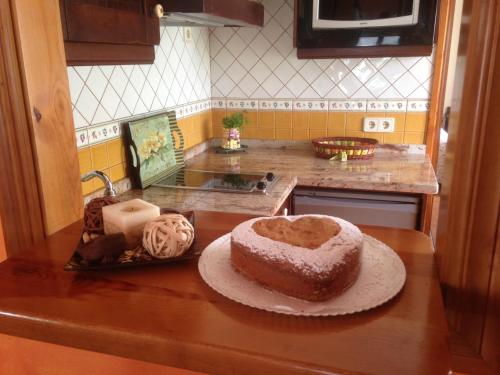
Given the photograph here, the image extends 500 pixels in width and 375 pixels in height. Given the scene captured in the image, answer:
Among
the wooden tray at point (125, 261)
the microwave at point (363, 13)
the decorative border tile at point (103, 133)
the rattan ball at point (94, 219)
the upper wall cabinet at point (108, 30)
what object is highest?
the microwave at point (363, 13)

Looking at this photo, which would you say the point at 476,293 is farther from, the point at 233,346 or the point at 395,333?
Result: the point at 233,346

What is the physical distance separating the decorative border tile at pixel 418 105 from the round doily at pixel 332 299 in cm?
175

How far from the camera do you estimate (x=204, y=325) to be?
62 centimetres

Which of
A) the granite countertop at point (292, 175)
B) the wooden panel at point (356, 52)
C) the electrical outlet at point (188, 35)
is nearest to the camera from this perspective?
the granite countertop at point (292, 175)

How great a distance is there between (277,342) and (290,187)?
4.43 feet

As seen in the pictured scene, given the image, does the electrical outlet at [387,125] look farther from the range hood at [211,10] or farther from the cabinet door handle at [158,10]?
the cabinet door handle at [158,10]

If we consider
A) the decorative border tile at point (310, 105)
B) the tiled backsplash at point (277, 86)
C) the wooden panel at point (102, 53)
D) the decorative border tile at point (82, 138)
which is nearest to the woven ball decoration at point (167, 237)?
the wooden panel at point (102, 53)

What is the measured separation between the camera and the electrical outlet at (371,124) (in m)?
2.45

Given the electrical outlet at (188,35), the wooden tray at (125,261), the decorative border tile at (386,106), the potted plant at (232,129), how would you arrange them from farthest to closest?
the potted plant at (232,129) → the decorative border tile at (386,106) → the electrical outlet at (188,35) → the wooden tray at (125,261)

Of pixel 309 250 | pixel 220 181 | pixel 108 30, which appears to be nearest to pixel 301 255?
pixel 309 250

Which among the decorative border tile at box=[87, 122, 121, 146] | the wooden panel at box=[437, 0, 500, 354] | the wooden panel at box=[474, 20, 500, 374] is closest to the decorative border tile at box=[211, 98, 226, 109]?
the decorative border tile at box=[87, 122, 121, 146]

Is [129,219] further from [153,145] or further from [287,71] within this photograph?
[287,71]

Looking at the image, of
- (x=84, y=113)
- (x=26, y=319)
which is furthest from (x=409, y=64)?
(x=26, y=319)

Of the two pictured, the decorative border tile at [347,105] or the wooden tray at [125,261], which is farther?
the decorative border tile at [347,105]
